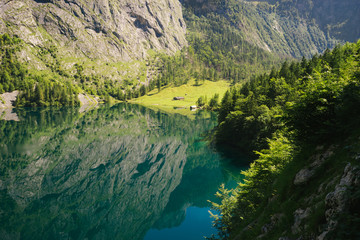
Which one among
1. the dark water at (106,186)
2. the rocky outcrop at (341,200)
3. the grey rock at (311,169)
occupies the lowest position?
the dark water at (106,186)

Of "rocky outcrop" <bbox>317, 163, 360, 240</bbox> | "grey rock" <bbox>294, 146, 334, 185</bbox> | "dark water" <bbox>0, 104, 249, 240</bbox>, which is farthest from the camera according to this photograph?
"dark water" <bbox>0, 104, 249, 240</bbox>

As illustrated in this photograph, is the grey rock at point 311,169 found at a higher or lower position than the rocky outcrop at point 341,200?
lower

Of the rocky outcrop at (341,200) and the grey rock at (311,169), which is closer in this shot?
the rocky outcrop at (341,200)

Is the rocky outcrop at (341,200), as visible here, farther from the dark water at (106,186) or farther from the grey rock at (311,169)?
the dark water at (106,186)

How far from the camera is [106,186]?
152 ft

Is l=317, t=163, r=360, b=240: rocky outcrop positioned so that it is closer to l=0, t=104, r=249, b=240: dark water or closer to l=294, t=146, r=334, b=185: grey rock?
l=294, t=146, r=334, b=185: grey rock

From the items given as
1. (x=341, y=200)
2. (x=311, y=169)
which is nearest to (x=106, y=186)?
(x=311, y=169)

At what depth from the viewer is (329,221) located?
234 inches

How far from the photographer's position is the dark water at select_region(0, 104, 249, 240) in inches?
1281

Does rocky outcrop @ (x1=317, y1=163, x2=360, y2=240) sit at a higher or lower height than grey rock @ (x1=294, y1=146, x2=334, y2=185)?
higher

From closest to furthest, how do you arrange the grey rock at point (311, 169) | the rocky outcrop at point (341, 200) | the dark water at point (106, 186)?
the rocky outcrop at point (341, 200) < the grey rock at point (311, 169) < the dark water at point (106, 186)

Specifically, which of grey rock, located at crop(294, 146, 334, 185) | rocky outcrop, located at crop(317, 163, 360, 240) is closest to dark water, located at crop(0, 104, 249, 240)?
grey rock, located at crop(294, 146, 334, 185)

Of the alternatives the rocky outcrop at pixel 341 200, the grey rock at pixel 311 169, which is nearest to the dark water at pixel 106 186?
the grey rock at pixel 311 169

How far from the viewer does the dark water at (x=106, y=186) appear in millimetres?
32531
